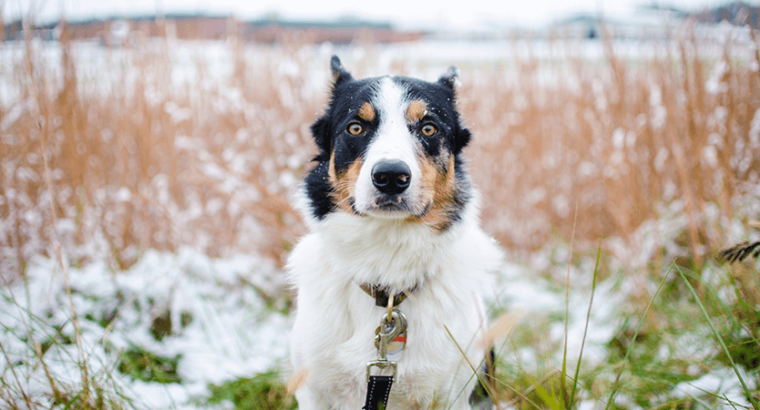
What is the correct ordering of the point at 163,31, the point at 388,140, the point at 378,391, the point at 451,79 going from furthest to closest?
the point at 163,31, the point at 451,79, the point at 388,140, the point at 378,391

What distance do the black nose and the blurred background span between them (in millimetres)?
854

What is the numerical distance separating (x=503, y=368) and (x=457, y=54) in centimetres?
637

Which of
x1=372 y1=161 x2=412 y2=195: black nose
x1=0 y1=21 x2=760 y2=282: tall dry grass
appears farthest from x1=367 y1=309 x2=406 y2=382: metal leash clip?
x1=0 y1=21 x2=760 y2=282: tall dry grass

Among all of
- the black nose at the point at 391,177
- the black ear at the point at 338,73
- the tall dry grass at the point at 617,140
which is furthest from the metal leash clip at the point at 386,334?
the black ear at the point at 338,73

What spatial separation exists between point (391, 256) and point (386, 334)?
38cm

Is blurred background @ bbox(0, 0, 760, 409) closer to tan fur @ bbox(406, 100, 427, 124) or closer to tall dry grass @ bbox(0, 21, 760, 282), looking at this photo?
tall dry grass @ bbox(0, 21, 760, 282)

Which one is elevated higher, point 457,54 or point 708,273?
point 457,54

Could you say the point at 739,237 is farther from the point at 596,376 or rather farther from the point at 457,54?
the point at 457,54

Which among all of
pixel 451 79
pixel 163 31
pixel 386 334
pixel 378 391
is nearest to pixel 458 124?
pixel 451 79

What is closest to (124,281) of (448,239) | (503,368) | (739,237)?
(448,239)

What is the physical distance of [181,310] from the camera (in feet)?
9.52

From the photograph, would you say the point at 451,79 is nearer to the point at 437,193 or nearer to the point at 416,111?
the point at 416,111

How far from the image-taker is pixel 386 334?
1.61 m

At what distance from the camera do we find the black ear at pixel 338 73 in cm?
227
